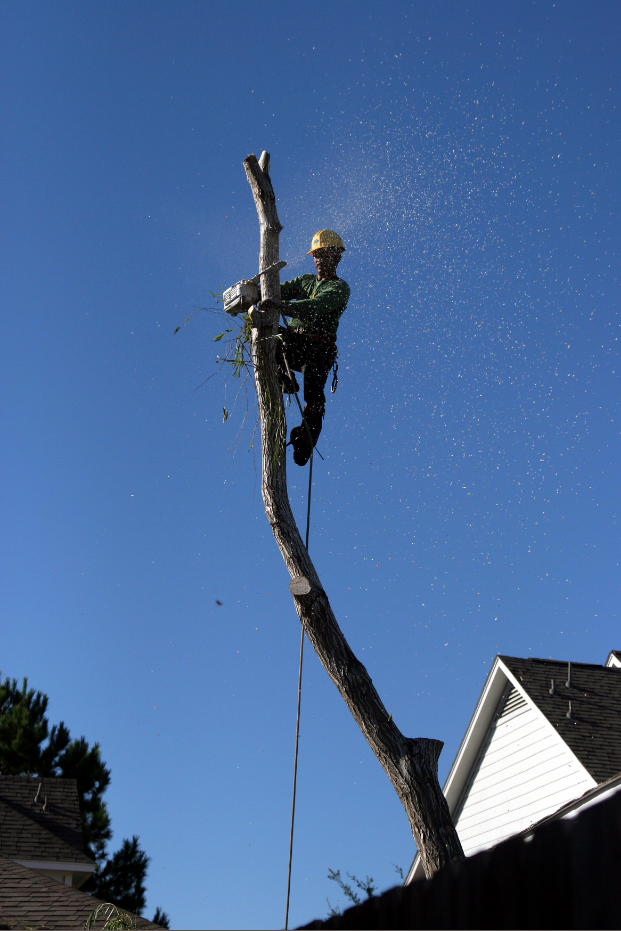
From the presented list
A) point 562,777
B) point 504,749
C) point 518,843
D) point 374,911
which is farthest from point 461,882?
point 504,749

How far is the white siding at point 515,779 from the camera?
10.0m

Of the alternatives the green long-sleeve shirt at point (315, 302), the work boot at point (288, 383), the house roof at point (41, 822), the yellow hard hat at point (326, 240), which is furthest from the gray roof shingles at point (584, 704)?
the house roof at point (41, 822)

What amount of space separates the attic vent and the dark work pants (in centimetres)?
665

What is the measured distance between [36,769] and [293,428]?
22224mm

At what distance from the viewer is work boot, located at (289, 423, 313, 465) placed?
6.38 meters

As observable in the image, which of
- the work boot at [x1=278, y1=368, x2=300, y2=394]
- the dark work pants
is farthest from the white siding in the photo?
the work boot at [x1=278, y1=368, x2=300, y2=394]

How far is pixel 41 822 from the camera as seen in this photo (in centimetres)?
1734

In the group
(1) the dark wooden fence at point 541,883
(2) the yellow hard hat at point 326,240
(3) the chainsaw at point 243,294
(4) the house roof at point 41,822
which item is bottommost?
(1) the dark wooden fence at point 541,883

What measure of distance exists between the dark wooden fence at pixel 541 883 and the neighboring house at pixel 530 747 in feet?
24.8

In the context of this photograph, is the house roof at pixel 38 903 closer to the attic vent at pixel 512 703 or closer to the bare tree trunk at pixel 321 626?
the attic vent at pixel 512 703

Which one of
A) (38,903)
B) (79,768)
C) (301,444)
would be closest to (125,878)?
(79,768)

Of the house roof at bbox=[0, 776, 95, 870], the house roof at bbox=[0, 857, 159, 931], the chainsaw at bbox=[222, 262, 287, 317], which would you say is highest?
the chainsaw at bbox=[222, 262, 287, 317]

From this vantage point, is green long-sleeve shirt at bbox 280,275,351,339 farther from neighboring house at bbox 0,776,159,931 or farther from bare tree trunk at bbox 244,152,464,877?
neighboring house at bbox 0,776,159,931

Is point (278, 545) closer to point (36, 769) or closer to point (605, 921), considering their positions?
point (605, 921)
